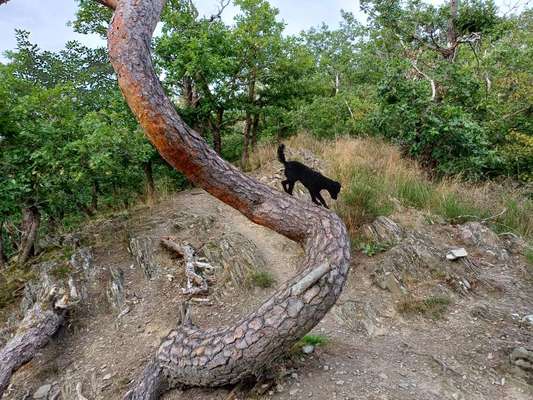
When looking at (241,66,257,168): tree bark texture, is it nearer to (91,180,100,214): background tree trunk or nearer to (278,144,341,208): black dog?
(91,180,100,214): background tree trunk

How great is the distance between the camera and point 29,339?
365cm

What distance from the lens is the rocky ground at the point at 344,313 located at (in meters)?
2.67

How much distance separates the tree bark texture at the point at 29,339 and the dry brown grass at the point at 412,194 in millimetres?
4315

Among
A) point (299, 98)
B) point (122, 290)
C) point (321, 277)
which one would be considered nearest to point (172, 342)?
point (321, 277)

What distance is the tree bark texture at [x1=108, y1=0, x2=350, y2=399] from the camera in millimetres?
2383

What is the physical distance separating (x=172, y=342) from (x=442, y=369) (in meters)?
2.46

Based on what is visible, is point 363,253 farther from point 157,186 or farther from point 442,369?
point 157,186

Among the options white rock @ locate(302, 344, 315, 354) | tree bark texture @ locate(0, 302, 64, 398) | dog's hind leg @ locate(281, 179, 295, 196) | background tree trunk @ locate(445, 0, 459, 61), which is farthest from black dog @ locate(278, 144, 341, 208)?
background tree trunk @ locate(445, 0, 459, 61)

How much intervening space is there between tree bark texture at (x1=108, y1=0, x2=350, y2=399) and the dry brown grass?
2.49m

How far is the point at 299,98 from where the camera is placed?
862 cm

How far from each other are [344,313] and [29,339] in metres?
3.77

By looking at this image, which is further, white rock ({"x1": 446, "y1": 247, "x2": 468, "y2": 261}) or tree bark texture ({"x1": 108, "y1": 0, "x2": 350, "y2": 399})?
white rock ({"x1": 446, "y1": 247, "x2": 468, "y2": 261})

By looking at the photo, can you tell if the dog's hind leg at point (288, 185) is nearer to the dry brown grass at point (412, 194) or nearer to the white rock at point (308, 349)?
the dry brown grass at point (412, 194)

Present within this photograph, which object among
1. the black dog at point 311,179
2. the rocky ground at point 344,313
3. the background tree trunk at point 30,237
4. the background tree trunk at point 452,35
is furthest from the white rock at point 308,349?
the background tree trunk at point 452,35
